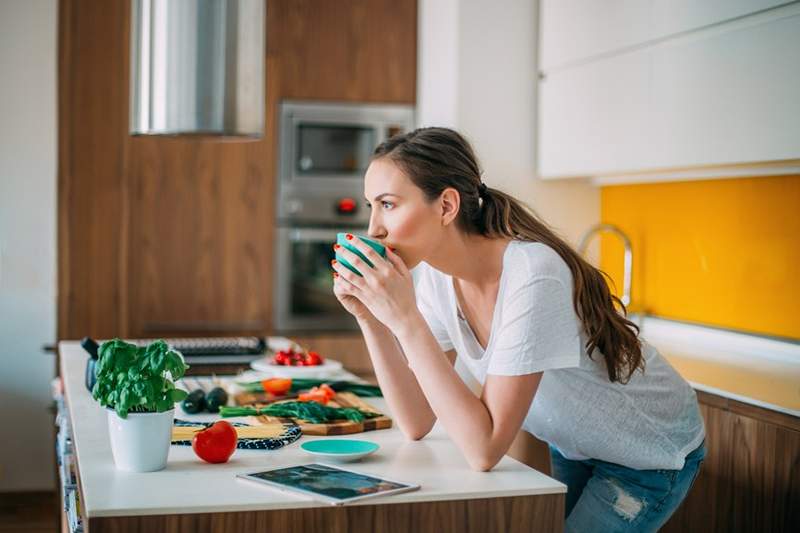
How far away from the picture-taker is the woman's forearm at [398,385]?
6.45 ft

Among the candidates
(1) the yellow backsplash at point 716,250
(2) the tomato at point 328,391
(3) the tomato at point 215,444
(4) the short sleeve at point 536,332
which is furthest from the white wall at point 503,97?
(3) the tomato at point 215,444

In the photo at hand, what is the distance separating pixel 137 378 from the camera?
1.63m

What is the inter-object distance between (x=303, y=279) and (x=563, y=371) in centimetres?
273

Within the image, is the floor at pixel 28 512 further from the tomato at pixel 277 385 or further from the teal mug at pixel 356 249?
the teal mug at pixel 356 249

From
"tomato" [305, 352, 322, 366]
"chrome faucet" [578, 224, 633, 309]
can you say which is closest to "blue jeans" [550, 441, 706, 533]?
"tomato" [305, 352, 322, 366]

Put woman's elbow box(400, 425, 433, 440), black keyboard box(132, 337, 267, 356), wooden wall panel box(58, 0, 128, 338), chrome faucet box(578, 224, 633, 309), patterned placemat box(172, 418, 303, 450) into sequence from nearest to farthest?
patterned placemat box(172, 418, 303, 450) < woman's elbow box(400, 425, 433, 440) < black keyboard box(132, 337, 267, 356) < chrome faucet box(578, 224, 633, 309) < wooden wall panel box(58, 0, 128, 338)

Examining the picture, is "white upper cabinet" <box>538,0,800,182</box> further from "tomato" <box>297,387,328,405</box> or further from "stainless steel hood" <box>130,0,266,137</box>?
"tomato" <box>297,387,328,405</box>

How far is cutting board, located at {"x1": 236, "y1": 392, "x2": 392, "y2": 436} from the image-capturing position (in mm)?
1990

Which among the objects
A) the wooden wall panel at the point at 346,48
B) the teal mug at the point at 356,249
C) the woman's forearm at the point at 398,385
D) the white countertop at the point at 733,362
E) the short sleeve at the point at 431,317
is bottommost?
the white countertop at the point at 733,362

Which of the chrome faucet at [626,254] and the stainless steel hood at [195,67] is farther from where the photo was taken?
the chrome faucet at [626,254]

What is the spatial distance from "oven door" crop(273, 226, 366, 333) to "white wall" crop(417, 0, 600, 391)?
2.78ft

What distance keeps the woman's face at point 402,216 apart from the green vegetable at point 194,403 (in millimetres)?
601

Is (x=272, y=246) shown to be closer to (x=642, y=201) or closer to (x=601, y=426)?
(x=642, y=201)

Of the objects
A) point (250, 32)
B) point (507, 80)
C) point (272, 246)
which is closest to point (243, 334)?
point (272, 246)
